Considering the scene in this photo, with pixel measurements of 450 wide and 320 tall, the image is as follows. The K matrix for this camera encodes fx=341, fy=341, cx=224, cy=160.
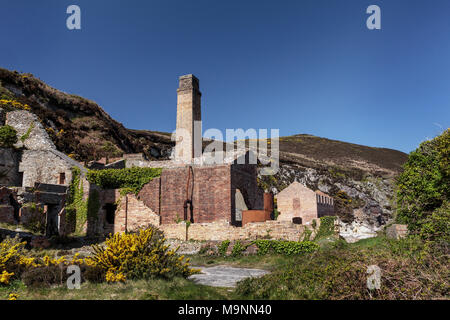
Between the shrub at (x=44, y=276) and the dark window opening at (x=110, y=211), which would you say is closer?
the shrub at (x=44, y=276)

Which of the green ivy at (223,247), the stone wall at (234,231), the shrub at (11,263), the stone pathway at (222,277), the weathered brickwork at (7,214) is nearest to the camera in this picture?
the shrub at (11,263)

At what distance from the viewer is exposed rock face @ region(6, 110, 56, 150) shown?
25281 mm

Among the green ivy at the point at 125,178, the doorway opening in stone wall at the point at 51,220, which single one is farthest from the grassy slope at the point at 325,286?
the green ivy at the point at 125,178

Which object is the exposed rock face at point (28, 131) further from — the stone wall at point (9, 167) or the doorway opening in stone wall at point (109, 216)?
the doorway opening in stone wall at point (109, 216)

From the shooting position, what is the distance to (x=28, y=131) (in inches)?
1011

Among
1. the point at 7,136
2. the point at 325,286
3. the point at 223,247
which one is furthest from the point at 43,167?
the point at 325,286

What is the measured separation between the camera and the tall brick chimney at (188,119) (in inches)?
1108

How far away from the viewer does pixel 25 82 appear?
36062mm

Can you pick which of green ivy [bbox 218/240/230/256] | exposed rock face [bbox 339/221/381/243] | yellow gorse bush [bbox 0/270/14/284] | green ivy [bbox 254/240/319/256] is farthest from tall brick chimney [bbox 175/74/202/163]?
yellow gorse bush [bbox 0/270/14/284]

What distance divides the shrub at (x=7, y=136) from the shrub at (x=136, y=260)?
19209mm

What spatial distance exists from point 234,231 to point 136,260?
Answer: 9.44 meters
